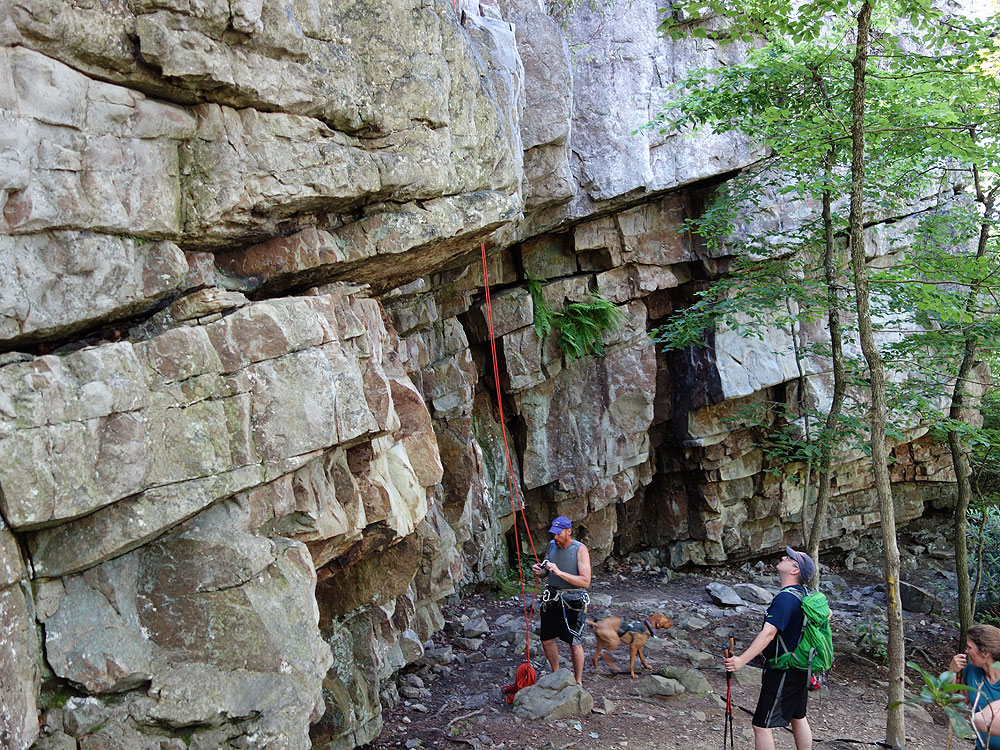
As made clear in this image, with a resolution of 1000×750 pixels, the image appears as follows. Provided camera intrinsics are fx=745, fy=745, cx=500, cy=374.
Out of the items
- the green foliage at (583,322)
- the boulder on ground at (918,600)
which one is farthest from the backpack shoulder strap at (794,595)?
the boulder on ground at (918,600)

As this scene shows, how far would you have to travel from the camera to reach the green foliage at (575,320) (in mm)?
14516

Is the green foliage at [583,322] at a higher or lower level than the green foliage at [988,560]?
higher

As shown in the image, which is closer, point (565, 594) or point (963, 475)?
point (565, 594)

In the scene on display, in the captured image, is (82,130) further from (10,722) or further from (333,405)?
(10,722)

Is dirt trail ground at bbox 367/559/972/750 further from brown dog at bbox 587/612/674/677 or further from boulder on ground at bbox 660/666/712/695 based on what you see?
brown dog at bbox 587/612/674/677

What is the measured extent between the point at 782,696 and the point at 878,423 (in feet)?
10.7

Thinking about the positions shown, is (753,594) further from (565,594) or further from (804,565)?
(804,565)

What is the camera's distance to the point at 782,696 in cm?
607

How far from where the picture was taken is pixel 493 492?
14.5 metres

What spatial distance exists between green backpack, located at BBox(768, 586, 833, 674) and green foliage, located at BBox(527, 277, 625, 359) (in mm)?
8994

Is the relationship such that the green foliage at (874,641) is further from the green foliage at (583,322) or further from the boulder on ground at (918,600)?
the green foliage at (583,322)

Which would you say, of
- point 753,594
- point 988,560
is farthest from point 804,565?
point 988,560

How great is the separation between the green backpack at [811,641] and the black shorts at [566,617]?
273 centimetres

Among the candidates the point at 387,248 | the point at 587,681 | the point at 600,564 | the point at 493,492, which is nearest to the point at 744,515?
the point at 600,564
